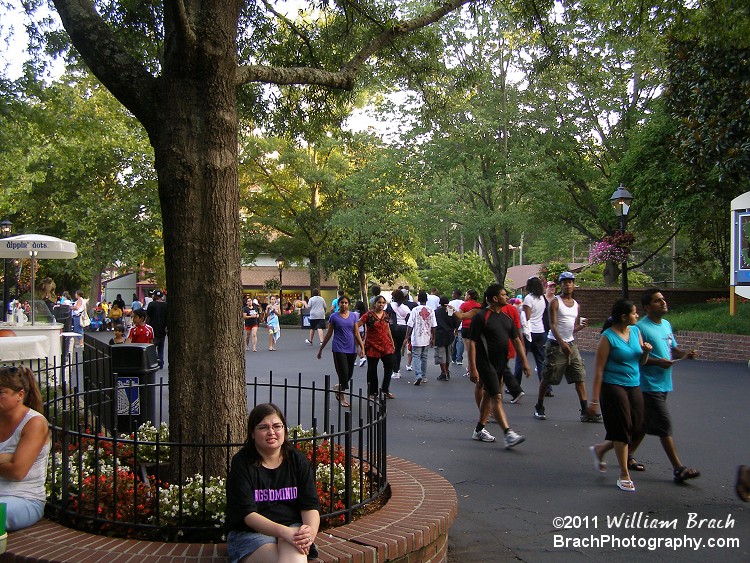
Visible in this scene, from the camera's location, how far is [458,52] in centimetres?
2573

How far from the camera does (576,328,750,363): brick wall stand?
16.3 m

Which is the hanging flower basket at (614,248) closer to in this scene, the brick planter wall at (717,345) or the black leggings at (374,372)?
the brick planter wall at (717,345)

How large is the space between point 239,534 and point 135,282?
226ft

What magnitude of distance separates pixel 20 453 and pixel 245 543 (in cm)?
154

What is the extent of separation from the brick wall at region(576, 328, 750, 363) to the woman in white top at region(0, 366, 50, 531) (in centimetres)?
1539

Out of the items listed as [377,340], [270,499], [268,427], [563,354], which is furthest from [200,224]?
[377,340]

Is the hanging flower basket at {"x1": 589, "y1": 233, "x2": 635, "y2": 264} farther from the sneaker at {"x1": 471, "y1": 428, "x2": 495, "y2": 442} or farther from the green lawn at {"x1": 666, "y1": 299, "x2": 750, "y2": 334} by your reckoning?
the sneaker at {"x1": 471, "y1": 428, "x2": 495, "y2": 442}

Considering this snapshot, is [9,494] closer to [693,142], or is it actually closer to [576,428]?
[576,428]

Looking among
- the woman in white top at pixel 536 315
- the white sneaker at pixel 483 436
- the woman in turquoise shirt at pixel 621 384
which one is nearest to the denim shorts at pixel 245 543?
the woman in turquoise shirt at pixel 621 384

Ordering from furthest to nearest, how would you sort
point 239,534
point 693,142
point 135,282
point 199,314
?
point 135,282 < point 693,142 < point 199,314 < point 239,534

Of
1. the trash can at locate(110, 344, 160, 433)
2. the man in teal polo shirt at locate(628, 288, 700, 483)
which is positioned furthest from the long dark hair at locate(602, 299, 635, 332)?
the trash can at locate(110, 344, 160, 433)

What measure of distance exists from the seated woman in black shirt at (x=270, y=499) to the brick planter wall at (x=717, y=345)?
14.8 m

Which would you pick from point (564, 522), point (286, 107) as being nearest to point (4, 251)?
point (286, 107)

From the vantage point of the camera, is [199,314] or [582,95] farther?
[582,95]
